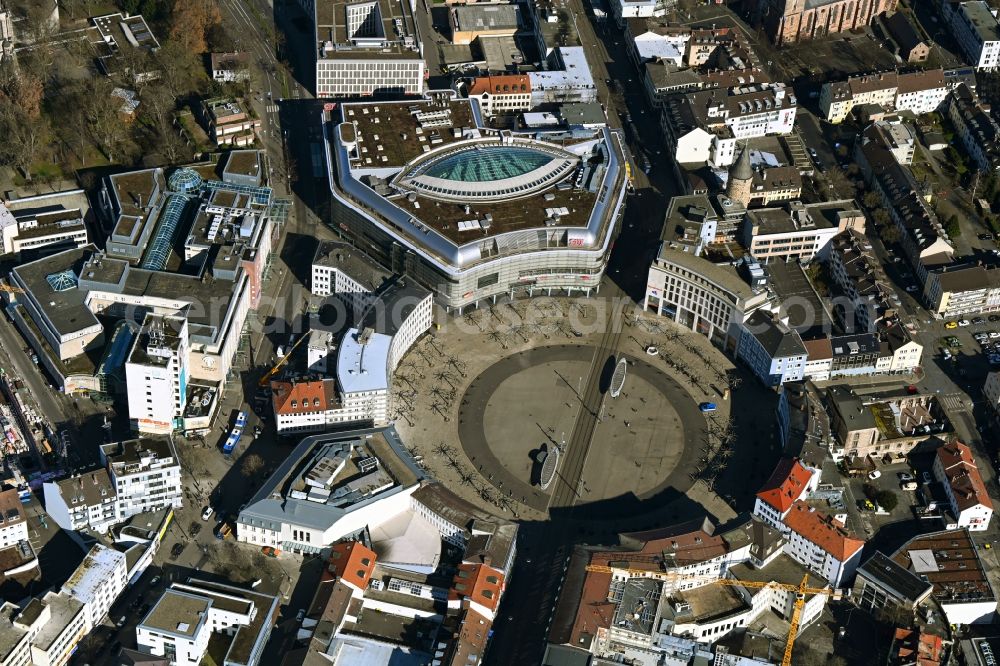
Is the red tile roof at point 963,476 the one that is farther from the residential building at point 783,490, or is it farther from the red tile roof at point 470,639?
the red tile roof at point 470,639

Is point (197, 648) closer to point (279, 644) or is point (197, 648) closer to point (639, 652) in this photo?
point (279, 644)

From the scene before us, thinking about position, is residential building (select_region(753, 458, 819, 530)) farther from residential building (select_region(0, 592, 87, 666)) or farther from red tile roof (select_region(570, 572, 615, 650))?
residential building (select_region(0, 592, 87, 666))

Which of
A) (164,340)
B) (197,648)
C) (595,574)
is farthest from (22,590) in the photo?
(595,574)

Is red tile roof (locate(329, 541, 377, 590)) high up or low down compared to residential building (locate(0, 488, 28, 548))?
down

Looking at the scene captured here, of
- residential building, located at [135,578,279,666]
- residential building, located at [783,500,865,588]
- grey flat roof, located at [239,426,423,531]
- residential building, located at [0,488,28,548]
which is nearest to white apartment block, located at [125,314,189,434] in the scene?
grey flat roof, located at [239,426,423,531]

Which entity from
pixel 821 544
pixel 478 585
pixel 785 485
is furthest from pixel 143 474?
pixel 821 544

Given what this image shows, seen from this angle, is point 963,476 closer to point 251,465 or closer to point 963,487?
point 963,487
